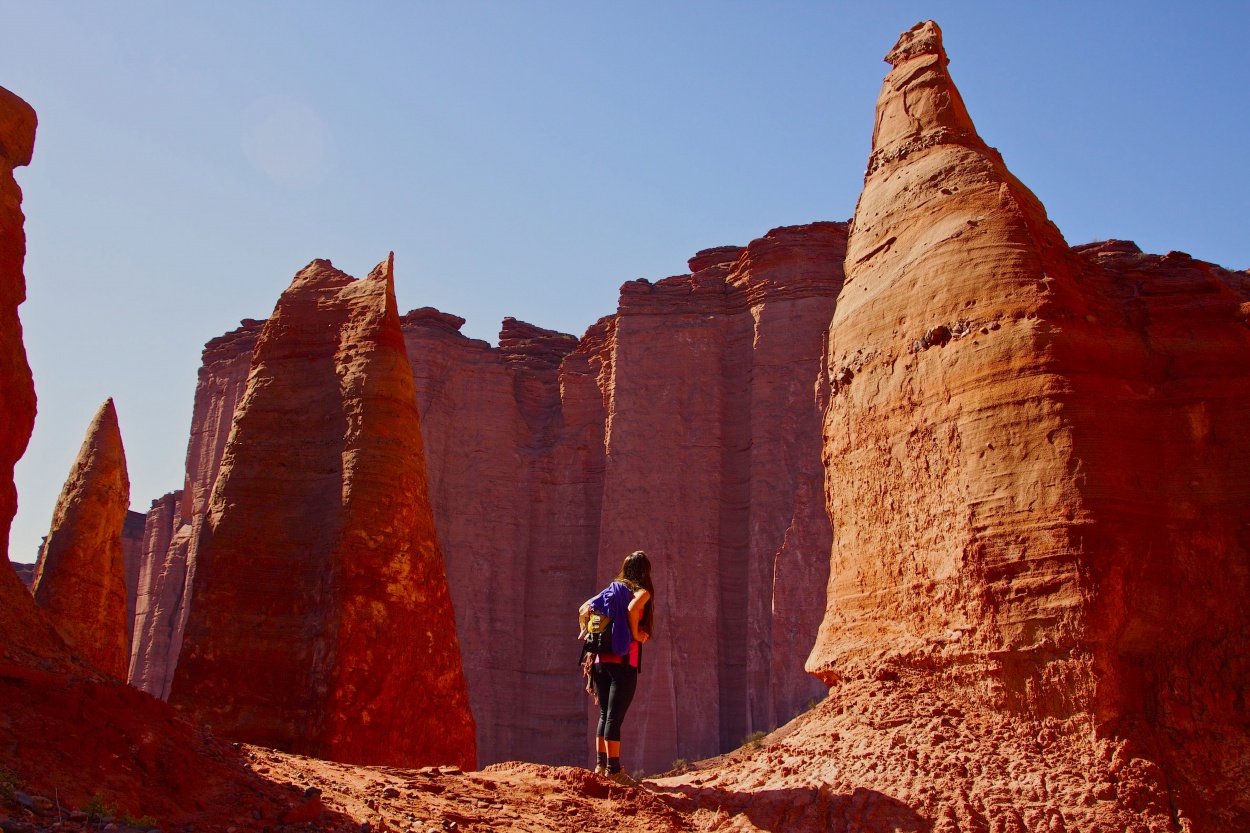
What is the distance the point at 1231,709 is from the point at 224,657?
8.28 metres

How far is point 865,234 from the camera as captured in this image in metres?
9.68

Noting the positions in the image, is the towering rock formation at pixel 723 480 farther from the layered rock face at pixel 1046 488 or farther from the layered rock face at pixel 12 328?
the layered rock face at pixel 12 328

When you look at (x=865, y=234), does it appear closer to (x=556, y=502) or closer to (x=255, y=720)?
(x=255, y=720)

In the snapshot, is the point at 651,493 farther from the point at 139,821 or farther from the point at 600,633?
the point at 139,821

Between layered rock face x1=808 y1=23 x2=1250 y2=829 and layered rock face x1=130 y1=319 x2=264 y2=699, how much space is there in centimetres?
3120

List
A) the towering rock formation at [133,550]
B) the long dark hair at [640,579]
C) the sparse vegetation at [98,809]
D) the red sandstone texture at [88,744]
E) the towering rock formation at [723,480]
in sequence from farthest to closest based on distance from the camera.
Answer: the towering rock formation at [133,550] → the towering rock formation at [723,480] → the long dark hair at [640,579] → the red sandstone texture at [88,744] → the sparse vegetation at [98,809]

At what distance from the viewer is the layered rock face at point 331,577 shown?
10664 mm

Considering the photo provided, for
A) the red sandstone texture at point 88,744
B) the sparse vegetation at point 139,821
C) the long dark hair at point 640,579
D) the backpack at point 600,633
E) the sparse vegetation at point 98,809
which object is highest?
the long dark hair at point 640,579

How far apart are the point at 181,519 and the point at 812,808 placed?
125ft

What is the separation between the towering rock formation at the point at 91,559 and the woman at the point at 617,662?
485 inches

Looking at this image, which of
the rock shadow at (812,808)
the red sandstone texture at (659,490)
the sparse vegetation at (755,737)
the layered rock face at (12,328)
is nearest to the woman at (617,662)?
the rock shadow at (812,808)

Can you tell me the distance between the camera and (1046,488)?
7293mm

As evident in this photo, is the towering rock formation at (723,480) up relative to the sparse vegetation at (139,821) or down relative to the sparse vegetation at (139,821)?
up

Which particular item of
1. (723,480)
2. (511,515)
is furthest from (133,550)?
(723,480)
